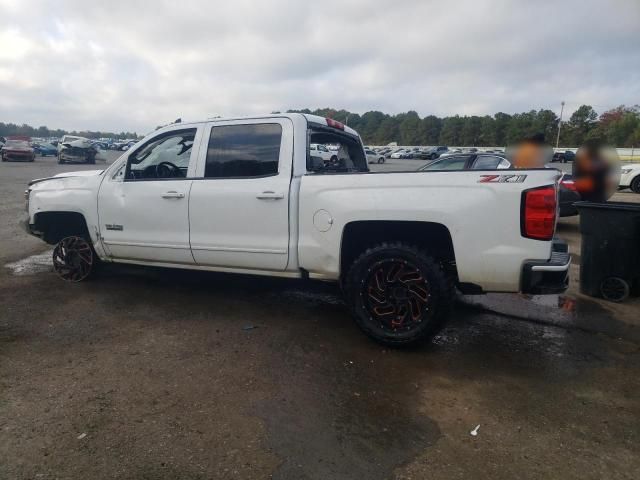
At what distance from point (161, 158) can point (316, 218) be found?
2.05m

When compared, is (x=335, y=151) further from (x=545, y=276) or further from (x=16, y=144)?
(x=16, y=144)

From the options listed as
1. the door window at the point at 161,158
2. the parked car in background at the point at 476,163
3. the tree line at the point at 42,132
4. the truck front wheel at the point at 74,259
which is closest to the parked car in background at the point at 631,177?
the parked car in background at the point at 476,163

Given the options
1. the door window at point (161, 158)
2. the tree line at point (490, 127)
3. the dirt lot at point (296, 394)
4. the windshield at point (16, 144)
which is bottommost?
the dirt lot at point (296, 394)

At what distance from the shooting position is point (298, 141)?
4043 millimetres

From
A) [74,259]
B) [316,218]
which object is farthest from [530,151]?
[74,259]

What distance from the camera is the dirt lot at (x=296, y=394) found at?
237cm

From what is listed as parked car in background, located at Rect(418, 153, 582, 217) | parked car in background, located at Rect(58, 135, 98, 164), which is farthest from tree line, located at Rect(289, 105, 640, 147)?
parked car in background, located at Rect(418, 153, 582, 217)

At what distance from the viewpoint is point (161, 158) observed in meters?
4.80

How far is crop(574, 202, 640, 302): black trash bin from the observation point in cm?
471

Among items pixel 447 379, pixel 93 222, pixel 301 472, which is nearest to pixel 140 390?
pixel 301 472

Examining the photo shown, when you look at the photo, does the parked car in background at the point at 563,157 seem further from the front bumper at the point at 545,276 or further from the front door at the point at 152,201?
the front door at the point at 152,201

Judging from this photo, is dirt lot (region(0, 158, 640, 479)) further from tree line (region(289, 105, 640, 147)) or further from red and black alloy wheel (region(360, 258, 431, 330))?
tree line (region(289, 105, 640, 147))

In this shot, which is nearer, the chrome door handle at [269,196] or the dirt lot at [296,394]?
the dirt lot at [296,394]

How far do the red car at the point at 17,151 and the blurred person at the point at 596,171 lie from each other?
33.2 m
